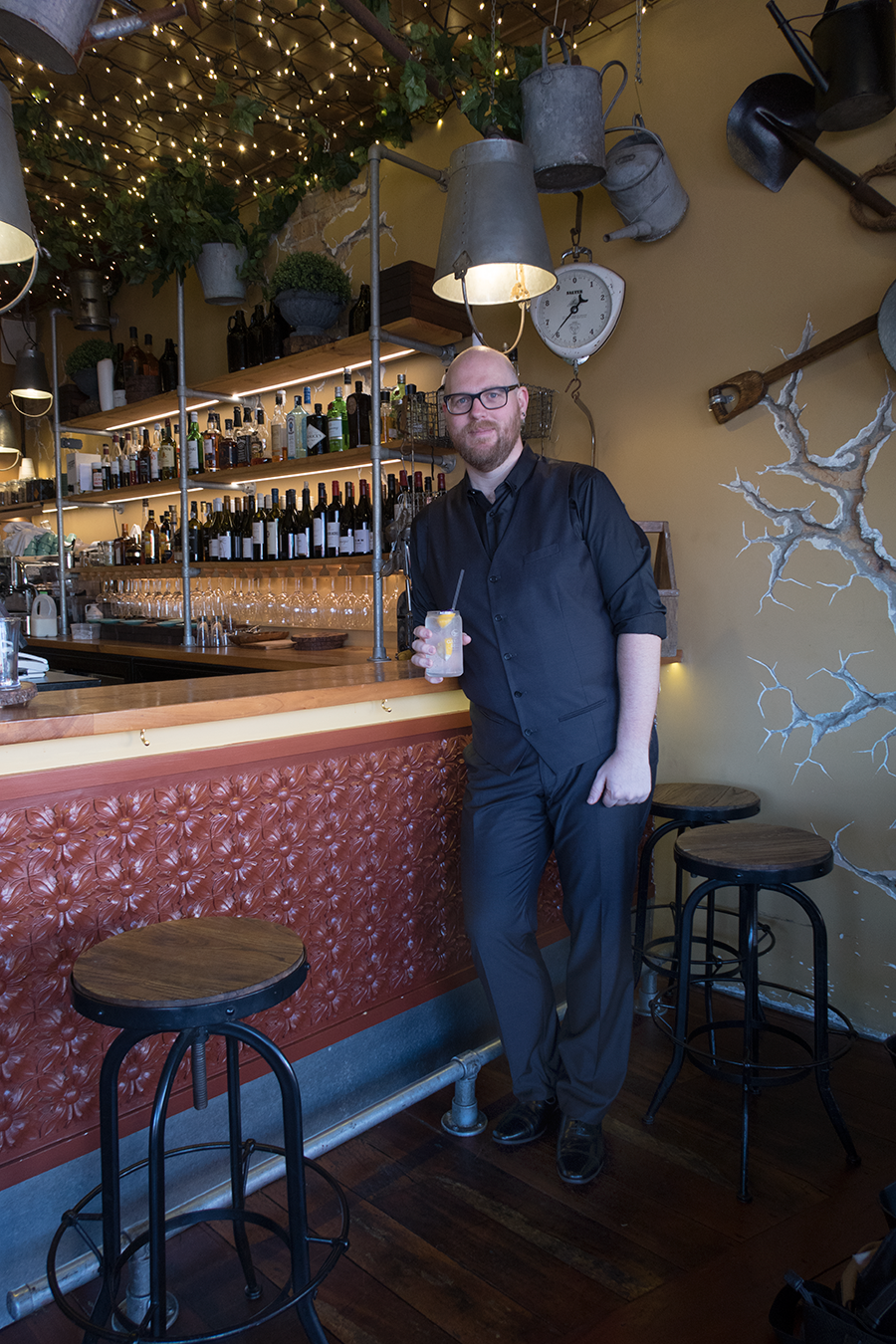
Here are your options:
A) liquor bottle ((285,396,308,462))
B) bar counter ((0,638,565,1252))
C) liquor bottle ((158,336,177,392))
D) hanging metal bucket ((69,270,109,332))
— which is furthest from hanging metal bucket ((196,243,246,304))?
bar counter ((0,638,565,1252))

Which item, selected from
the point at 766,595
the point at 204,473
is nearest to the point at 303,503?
the point at 204,473

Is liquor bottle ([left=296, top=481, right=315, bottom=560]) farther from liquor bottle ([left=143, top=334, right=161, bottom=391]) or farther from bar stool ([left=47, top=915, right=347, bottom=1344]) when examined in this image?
bar stool ([left=47, top=915, right=347, bottom=1344])

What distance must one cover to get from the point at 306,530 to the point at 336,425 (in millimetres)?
537

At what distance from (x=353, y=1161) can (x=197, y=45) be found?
3894mm

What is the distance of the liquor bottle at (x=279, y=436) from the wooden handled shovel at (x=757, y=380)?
2236mm

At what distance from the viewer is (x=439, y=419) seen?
3.34 meters

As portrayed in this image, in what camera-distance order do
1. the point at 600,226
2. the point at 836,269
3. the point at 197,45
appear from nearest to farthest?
1. the point at 836,269
2. the point at 600,226
3. the point at 197,45

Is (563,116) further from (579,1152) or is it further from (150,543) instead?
(150,543)

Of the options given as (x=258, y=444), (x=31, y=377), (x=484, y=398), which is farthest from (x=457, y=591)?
(x=31, y=377)

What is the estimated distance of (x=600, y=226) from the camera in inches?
125

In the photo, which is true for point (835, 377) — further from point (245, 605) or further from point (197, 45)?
point (245, 605)

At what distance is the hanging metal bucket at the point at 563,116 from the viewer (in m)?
2.60

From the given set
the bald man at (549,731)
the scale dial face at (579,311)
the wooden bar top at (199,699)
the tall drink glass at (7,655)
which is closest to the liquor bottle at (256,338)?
the scale dial face at (579,311)

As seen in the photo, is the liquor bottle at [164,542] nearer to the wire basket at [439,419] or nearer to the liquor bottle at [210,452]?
the liquor bottle at [210,452]
